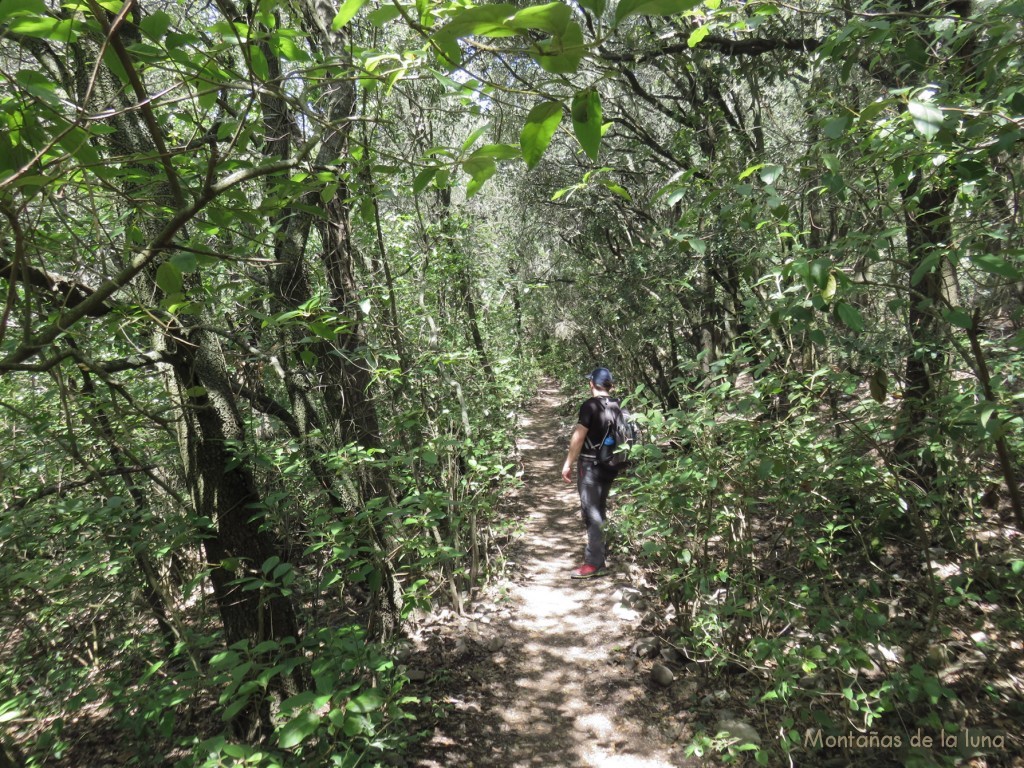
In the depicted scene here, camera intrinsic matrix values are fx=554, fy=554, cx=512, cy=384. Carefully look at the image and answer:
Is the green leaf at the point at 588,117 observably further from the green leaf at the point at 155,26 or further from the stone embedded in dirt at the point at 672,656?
the stone embedded in dirt at the point at 672,656

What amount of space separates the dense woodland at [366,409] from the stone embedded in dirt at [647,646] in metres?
0.36

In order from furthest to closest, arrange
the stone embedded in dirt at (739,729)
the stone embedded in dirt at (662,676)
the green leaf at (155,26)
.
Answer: the stone embedded in dirt at (662,676)
the stone embedded in dirt at (739,729)
the green leaf at (155,26)

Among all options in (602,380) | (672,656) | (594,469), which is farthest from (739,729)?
(602,380)

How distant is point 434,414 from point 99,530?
2702 mm

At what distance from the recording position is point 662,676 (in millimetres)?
3975

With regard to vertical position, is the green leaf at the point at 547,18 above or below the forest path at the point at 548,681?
above

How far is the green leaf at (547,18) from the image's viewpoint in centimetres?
66

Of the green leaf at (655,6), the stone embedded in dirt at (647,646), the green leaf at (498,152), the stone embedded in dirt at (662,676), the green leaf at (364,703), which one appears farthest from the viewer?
the stone embedded in dirt at (647,646)

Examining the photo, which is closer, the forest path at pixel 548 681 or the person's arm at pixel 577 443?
the forest path at pixel 548 681

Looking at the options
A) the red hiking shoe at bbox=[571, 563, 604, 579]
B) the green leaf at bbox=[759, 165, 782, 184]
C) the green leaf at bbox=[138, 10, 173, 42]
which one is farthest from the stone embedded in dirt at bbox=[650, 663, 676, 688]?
the green leaf at bbox=[138, 10, 173, 42]

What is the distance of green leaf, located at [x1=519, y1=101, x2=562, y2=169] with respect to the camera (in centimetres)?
79

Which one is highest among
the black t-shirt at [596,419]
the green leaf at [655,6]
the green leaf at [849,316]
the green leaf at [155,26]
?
the green leaf at [155,26]

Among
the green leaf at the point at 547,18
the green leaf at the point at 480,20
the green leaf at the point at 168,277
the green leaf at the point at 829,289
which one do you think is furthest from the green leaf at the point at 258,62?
the green leaf at the point at 829,289

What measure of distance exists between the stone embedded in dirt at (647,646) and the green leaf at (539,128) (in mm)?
4304
